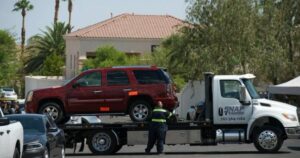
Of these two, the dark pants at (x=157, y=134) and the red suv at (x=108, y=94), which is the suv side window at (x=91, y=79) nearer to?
the red suv at (x=108, y=94)

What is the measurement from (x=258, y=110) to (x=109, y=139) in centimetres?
509

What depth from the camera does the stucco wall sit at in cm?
8131

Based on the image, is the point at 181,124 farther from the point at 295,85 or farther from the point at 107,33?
the point at 107,33

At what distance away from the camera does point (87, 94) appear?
24125 millimetres

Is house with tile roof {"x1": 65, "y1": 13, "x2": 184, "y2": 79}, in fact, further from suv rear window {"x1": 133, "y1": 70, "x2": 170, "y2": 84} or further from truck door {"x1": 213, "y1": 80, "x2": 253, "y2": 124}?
suv rear window {"x1": 133, "y1": 70, "x2": 170, "y2": 84}

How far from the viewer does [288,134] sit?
2561 centimetres

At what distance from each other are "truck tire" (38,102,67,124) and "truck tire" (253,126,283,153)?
651 cm

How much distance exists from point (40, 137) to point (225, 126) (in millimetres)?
9117

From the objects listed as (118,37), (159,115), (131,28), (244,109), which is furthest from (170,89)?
(131,28)

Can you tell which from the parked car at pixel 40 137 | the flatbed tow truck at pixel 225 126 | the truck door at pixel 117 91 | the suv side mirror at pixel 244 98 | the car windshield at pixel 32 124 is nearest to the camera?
the parked car at pixel 40 137

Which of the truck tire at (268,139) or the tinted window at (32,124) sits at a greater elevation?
the tinted window at (32,124)

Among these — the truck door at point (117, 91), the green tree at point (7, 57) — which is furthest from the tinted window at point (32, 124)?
the green tree at point (7, 57)

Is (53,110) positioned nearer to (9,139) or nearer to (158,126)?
(158,126)

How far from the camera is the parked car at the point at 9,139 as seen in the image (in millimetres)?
12695
